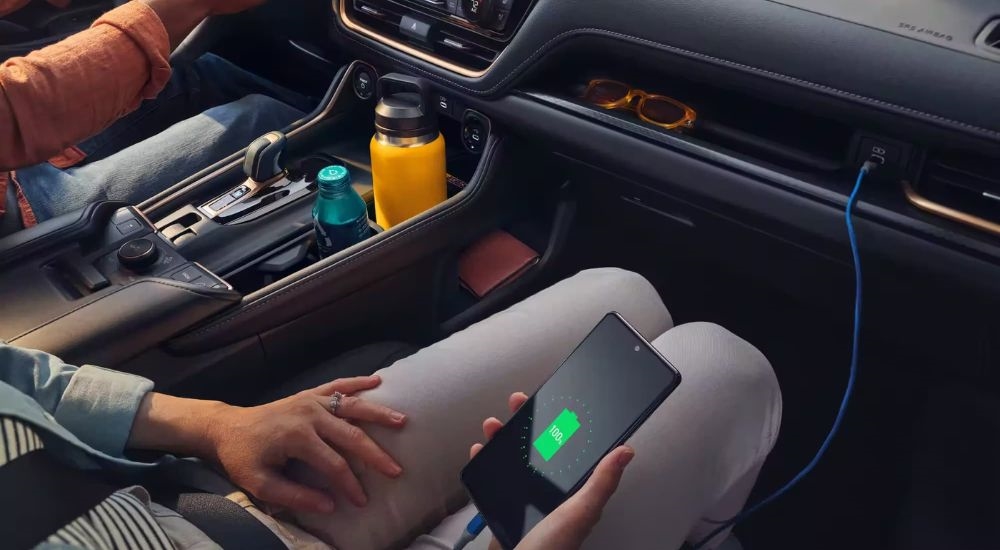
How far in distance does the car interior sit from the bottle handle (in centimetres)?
3

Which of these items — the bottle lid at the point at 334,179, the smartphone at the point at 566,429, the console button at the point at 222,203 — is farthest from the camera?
the console button at the point at 222,203

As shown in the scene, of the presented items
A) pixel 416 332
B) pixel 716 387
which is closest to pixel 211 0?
pixel 416 332

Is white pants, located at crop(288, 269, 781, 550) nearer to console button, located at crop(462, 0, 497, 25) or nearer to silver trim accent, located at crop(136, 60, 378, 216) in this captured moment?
console button, located at crop(462, 0, 497, 25)

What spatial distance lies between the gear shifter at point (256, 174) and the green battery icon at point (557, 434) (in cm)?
65

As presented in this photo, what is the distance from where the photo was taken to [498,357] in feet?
2.67

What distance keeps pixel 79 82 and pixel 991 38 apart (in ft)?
3.50

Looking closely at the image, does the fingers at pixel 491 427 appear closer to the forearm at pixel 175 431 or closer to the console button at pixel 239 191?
the forearm at pixel 175 431

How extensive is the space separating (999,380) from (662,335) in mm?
490

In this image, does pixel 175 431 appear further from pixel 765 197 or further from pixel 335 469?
pixel 765 197

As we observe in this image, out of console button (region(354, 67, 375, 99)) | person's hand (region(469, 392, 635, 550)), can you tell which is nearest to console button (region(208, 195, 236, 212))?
console button (region(354, 67, 375, 99))

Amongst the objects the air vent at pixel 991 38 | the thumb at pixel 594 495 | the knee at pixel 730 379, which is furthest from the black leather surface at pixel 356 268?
the air vent at pixel 991 38

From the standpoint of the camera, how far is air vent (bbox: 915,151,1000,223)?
2.51ft

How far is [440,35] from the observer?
1174mm

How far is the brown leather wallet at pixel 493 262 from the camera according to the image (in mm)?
1214
